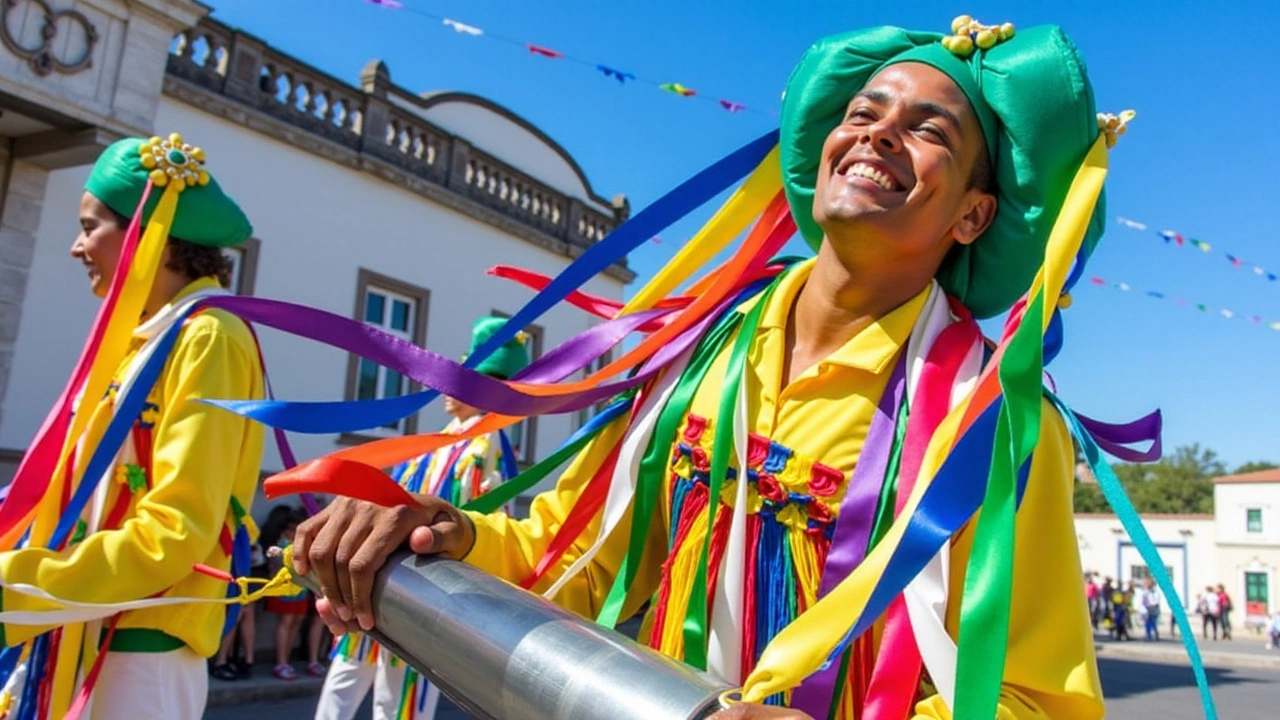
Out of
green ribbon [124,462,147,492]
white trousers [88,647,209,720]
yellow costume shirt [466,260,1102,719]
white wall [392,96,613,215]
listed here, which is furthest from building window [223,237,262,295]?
yellow costume shirt [466,260,1102,719]

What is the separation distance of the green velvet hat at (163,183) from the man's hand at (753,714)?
2442 millimetres

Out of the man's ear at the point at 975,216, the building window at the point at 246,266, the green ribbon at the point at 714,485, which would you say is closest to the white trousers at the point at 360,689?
the green ribbon at the point at 714,485

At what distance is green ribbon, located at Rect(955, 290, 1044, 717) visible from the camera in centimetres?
111

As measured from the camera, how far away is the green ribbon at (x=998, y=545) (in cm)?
111

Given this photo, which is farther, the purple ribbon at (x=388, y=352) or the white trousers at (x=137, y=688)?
the white trousers at (x=137, y=688)

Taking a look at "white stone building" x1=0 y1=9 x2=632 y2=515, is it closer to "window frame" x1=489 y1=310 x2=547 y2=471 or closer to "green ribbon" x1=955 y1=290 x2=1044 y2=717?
"window frame" x1=489 y1=310 x2=547 y2=471

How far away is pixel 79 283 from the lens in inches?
330

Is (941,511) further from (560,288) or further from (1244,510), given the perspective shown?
(1244,510)

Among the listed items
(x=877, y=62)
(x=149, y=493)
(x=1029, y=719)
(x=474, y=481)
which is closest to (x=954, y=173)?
(x=877, y=62)

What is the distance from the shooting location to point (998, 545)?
1.18m

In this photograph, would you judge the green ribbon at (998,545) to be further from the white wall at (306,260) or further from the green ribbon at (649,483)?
the white wall at (306,260)

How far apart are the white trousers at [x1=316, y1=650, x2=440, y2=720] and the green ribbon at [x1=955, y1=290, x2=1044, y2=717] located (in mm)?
→ 4281

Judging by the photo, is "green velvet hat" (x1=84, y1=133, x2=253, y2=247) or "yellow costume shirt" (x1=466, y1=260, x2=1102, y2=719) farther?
"green velvet hat" (x1=84, y1=133, x2=253, y2=247)

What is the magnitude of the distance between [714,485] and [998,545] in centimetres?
49
